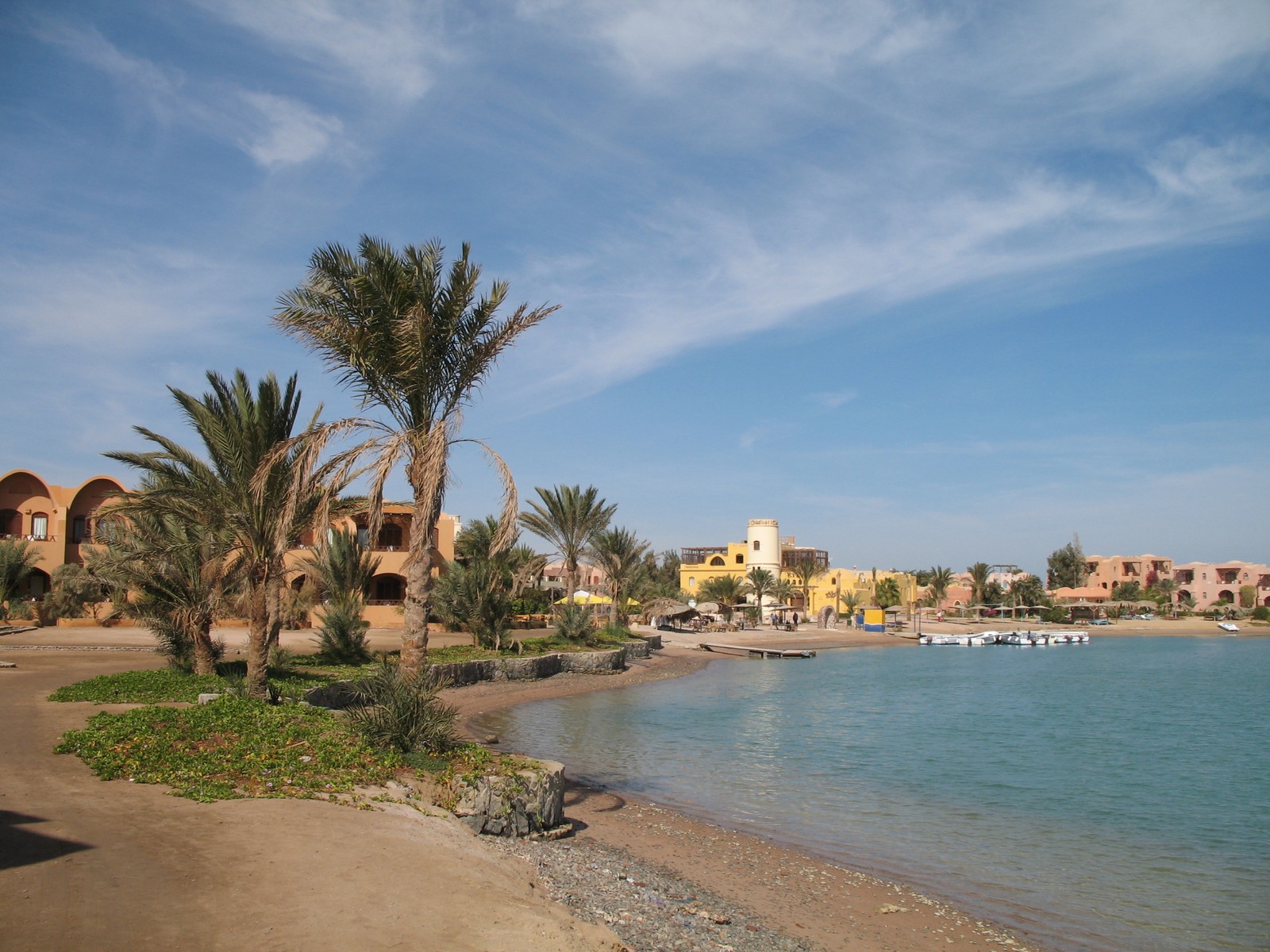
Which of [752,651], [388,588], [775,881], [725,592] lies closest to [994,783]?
[775,881]

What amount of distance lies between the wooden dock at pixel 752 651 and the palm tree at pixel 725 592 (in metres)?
16.3

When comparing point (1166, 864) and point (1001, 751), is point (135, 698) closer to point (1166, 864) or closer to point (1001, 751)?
point (1166, 864)

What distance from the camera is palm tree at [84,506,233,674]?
16766mm

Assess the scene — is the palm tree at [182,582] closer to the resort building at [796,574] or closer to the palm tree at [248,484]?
the palm tree at [248,484]

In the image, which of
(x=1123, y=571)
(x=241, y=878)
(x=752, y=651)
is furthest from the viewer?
(x=1123, y=571)

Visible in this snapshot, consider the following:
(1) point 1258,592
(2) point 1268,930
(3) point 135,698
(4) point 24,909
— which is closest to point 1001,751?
(2) point 1268,930

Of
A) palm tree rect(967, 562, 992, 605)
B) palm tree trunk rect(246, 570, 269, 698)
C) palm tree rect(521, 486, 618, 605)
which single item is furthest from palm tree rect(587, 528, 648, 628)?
palm tree rect(967, 562, 992, 605)

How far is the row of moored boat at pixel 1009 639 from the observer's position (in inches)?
2781

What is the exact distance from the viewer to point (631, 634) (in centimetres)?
4425

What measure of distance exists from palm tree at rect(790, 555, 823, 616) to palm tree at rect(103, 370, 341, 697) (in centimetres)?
6742

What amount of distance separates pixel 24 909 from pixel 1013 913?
951 cm

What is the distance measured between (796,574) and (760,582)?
1083 cm

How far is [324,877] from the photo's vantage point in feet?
21.6

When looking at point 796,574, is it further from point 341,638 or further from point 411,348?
point 411,348
